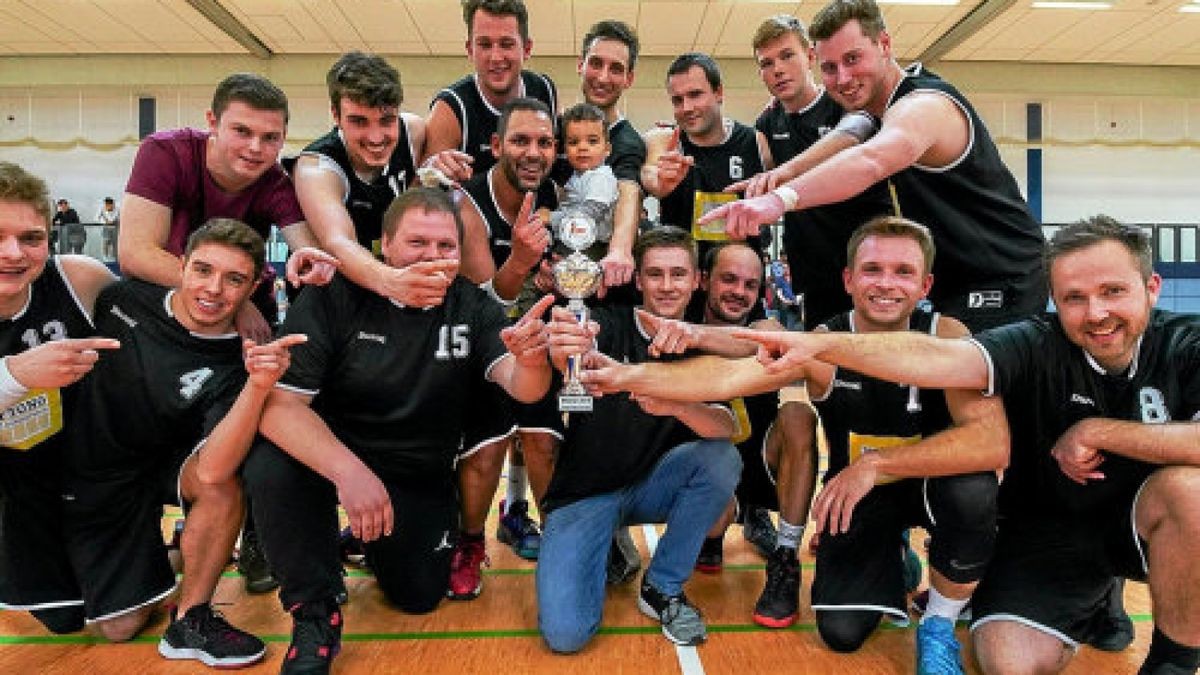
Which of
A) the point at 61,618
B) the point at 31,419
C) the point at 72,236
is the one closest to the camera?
the point at 31,419

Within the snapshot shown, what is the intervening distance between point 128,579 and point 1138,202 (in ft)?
64.9

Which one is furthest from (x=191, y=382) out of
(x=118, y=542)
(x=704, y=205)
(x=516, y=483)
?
(x=704, y=205)

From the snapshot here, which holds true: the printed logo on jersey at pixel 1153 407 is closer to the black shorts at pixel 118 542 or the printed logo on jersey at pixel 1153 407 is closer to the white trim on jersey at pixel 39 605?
the black shorts at pixel 118 542

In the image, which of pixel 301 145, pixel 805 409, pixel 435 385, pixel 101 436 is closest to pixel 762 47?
pixel 805 409

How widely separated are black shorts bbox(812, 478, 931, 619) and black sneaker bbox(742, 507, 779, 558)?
86cm

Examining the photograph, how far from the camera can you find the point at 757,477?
3.86 meters

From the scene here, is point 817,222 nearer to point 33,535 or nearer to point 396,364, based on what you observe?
point 396,364

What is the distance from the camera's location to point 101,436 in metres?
3.01

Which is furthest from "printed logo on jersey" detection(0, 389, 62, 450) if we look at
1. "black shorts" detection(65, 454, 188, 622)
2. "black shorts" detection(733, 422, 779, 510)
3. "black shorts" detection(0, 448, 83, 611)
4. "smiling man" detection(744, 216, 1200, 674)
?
"black shorts" detection(733, 422, 779, 510)

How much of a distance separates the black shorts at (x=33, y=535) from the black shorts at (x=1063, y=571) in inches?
128

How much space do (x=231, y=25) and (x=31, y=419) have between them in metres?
12.6

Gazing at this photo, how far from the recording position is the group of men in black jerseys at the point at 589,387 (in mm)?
2604

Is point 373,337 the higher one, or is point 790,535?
point 373,337

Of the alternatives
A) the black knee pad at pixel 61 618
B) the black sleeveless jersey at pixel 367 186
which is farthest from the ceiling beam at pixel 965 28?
the black knee pad at pixel 61 618
